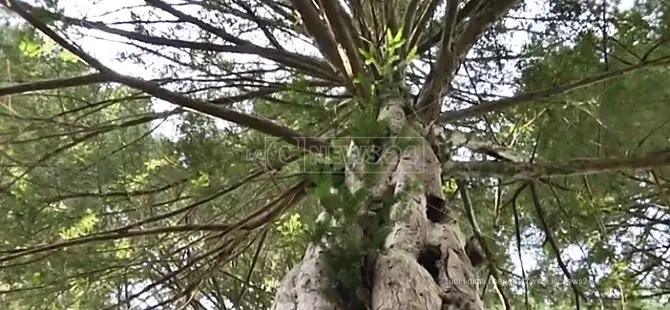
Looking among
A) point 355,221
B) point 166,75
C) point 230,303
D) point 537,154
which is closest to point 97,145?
point 166,75

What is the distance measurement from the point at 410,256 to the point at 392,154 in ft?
1.21

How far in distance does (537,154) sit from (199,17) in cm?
136

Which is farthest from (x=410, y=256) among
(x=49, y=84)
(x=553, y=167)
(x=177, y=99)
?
(x=49, y=84)

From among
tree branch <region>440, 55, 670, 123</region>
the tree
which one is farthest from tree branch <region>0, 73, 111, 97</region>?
tree branch <region>440, 55, 670, 123</region>

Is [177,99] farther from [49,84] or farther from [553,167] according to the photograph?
[553,167]

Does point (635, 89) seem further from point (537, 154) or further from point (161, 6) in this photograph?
point (161, 6)

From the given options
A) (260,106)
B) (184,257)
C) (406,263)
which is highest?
(260,106)

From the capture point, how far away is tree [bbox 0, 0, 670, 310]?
1.43m

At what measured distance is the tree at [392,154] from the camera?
1.43 m

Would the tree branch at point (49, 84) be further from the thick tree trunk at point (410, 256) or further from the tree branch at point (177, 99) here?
the thick tree trunk at point (410, 256)

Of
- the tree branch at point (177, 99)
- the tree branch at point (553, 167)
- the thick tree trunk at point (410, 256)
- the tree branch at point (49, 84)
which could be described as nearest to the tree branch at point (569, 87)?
the tree branch at point (553, 167)

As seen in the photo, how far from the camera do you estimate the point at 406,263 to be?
1296 millimetres

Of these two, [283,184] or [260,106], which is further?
[260,106]

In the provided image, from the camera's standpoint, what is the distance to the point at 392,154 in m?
1.68
